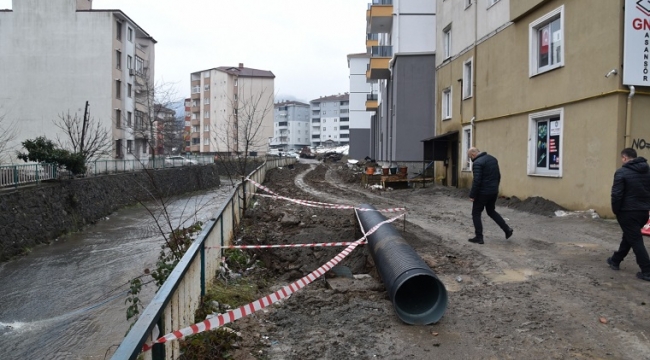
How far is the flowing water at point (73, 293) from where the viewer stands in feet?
26.6

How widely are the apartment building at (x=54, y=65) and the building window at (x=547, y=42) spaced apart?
33092 millimetres

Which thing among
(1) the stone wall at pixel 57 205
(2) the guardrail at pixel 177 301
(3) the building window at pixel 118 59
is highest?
(3) the building window at pixel 118 59

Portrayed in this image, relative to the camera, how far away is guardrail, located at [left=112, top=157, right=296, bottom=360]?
107 inches

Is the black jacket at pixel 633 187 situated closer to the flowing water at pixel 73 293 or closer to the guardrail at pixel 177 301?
the guardrail at pixel 177 301

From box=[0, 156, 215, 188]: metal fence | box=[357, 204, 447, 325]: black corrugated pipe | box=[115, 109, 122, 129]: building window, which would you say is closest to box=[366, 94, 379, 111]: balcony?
box=[115, 109, 122, 129]: building window

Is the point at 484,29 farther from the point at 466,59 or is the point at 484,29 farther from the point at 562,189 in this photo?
the point at 562,189

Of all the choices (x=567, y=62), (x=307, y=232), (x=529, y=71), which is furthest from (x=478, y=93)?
(x=307, y=232)

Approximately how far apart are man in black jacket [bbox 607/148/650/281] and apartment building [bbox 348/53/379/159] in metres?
60.0

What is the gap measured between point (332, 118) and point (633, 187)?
130803 mm

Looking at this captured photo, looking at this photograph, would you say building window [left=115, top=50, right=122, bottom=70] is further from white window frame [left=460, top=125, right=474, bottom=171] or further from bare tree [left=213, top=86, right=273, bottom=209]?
white window frame [left=460, top=125, right=474, bottom=171]

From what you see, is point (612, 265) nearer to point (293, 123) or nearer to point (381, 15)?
point (381, 15)

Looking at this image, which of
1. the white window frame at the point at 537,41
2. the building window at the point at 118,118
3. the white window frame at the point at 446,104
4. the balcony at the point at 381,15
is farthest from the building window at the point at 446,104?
the building window at the point at 118,118

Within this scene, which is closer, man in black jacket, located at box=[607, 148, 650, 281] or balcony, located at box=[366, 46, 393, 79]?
man in black jacket, located at box=[607, 148, 650, 281]

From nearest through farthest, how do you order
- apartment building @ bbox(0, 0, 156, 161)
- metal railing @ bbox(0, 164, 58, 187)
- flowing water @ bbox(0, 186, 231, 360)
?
flowing water @ bbox(0, 186, 231, 360) < metal railing @ bbox(0, 164, 58, 187) < apartment building @ bbox(0, 0, 156, 161)
